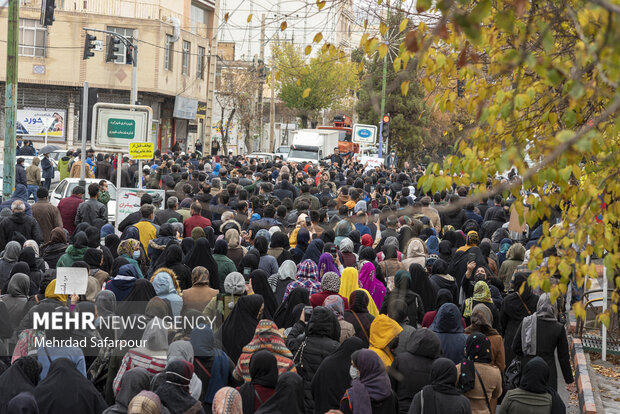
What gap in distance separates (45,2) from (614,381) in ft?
60.3

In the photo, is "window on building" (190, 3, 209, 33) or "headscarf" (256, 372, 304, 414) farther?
"window on building" (190, 3, 209, 33)

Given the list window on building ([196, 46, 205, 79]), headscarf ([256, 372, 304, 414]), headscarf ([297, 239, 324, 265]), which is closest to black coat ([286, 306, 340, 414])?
headscarf ([256, 372, 304, 414])

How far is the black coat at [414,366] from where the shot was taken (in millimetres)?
7262

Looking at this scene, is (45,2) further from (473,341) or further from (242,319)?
(473,341)

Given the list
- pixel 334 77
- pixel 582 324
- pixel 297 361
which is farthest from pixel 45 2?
pixel 334 77

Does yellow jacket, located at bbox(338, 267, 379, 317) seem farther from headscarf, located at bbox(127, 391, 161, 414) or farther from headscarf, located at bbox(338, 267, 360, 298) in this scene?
headscarf, located at bbox(127, 391, 161, 414)

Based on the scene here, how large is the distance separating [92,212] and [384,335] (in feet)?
26.0

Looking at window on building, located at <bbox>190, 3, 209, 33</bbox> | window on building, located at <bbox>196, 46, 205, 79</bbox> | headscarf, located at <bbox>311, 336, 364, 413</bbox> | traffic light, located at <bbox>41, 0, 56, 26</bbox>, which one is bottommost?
headscarf, located at <bbox>311, 336, 364, 413</bbox>

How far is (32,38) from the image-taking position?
43.5 metres

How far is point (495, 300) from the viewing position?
10.4 meters

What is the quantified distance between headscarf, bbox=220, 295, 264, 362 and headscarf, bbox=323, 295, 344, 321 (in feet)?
2.10

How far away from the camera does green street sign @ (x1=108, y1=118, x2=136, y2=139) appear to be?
1684cm

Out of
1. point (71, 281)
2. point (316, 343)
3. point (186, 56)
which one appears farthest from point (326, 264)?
point (186, 56)

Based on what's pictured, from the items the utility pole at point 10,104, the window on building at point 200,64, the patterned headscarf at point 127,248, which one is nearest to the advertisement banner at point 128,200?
the utility pole at point 10,104
